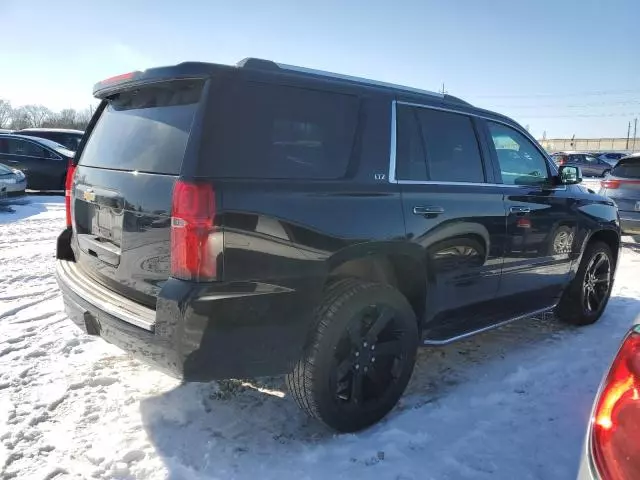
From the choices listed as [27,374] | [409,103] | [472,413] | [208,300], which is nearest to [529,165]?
[409,103]

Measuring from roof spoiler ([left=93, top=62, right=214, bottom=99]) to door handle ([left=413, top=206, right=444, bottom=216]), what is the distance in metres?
1.41

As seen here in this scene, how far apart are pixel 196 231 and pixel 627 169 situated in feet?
31.0

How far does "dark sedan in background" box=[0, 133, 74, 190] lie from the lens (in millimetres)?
14062

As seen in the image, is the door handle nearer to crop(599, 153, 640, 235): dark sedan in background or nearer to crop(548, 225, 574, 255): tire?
crop(548, 225, 574, 255): tire

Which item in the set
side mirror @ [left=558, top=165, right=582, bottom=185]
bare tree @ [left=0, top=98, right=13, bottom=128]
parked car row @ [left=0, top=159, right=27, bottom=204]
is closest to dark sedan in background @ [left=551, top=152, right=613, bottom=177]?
parked car row @ [left=0, top=159, right=27, bottom=204]

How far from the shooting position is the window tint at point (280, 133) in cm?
247

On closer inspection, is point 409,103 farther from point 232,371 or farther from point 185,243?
point 232,371

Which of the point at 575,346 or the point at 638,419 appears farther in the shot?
the point at 575,346

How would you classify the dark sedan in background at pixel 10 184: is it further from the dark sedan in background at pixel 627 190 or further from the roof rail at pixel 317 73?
the dark sedan in background at pixel 627 190

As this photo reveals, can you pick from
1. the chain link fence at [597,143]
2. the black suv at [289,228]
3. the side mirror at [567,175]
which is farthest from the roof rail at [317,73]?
the chain link fence at [597,143]

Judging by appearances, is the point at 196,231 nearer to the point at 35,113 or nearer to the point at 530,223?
the point at 530,223

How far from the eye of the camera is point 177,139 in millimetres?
2594

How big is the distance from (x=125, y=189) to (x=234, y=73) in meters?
0.83

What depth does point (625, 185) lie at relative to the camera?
9.30 metres
